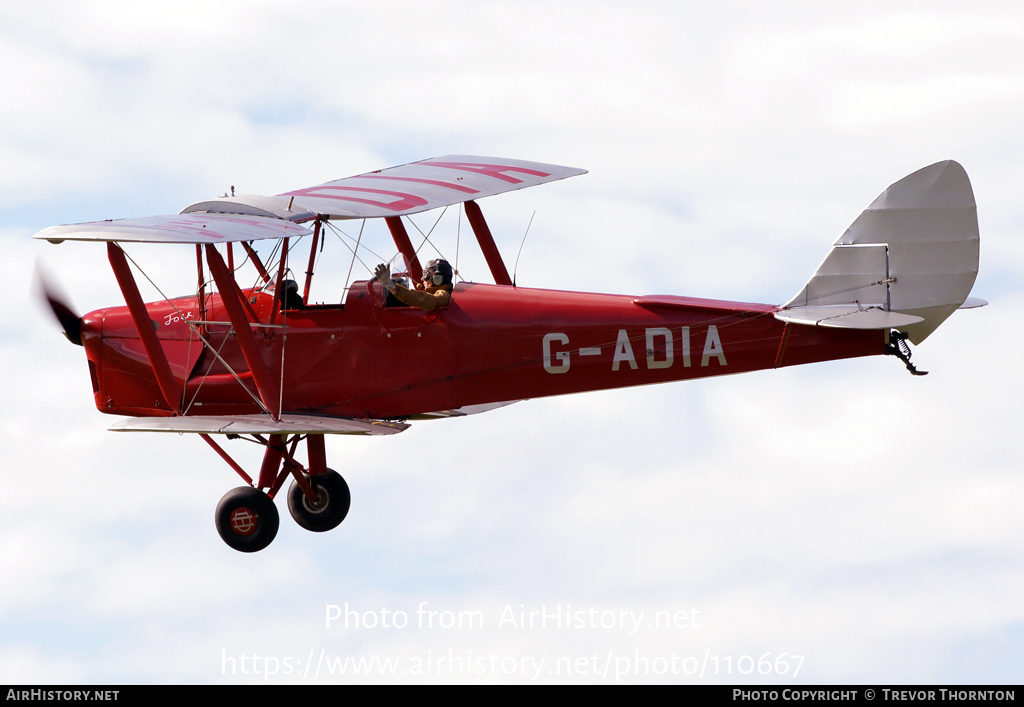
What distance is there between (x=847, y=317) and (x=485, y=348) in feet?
10.7

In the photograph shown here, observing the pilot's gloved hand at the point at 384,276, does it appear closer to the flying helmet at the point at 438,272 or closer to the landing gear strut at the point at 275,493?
the flying helmet at the point at 438,272

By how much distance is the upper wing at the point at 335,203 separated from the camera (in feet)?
45.1

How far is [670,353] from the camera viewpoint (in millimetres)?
14852

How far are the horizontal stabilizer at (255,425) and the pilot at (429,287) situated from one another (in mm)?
1137

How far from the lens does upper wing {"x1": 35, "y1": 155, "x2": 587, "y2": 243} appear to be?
13742mm

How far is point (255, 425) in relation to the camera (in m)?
14.4

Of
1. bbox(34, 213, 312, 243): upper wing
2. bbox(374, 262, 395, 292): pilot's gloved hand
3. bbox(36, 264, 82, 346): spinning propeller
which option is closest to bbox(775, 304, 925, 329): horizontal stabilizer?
→ bbox(374, 262, 395, 292): pilot's gloved hand

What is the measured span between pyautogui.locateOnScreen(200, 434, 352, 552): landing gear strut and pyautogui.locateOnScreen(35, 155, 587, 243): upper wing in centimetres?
190

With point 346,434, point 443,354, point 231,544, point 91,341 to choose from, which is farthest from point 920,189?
point 91,341

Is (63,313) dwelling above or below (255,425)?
above

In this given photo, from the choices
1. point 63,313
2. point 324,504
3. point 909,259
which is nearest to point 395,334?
point 324,504

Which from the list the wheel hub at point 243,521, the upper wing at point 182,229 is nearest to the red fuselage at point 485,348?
the wheel hub at point 243,521

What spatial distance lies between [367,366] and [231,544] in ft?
6.75

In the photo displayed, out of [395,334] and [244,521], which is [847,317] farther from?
[244,521]
